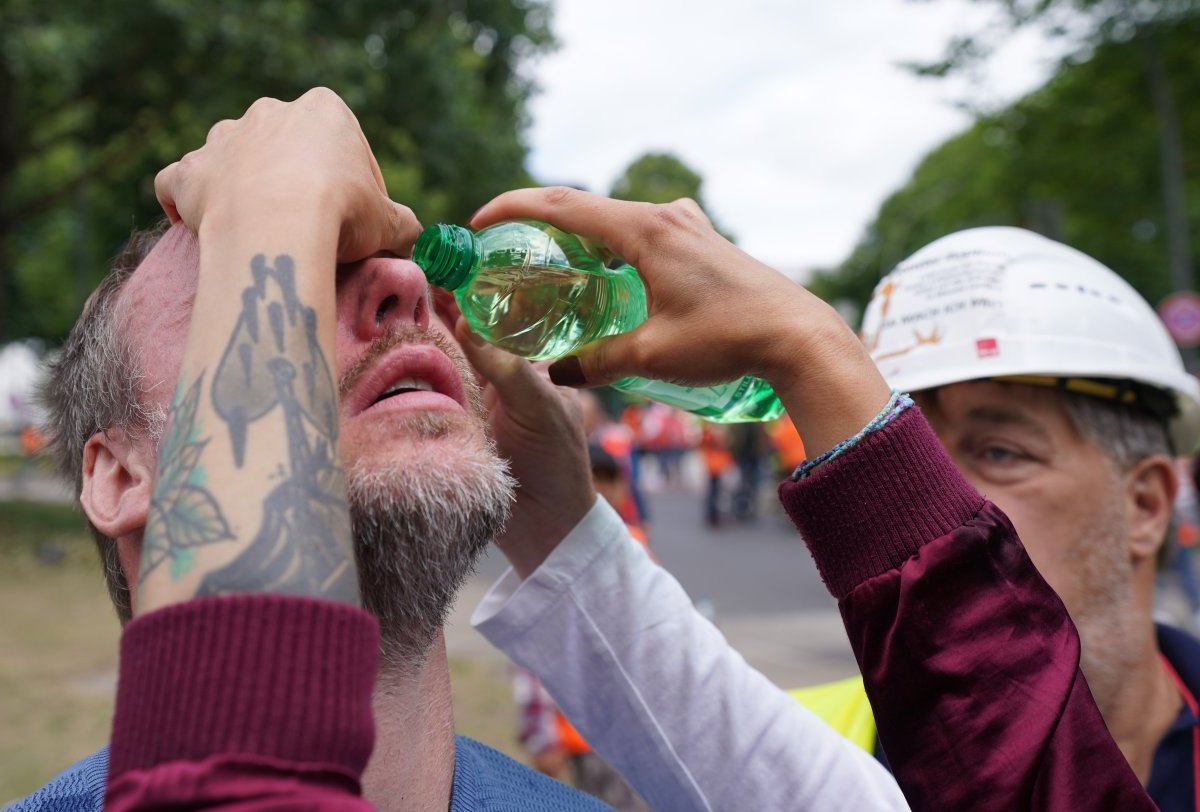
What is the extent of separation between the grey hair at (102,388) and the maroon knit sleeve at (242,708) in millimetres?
734

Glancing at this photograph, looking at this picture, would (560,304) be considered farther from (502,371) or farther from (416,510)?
(416,510)

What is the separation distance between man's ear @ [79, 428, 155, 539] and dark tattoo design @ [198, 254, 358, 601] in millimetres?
594

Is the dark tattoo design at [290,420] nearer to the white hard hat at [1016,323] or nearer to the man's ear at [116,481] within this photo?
the man's ear at [116,481]

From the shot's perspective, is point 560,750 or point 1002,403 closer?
point 1002,403

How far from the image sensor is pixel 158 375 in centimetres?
154

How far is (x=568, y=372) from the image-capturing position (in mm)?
1648

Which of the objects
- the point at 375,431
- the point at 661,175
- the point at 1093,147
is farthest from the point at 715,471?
the point at 661,175

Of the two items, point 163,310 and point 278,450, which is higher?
point 278,450

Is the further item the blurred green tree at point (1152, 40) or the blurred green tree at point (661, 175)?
the blurred green tree at point (661, 175)

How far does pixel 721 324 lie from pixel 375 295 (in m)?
0.52

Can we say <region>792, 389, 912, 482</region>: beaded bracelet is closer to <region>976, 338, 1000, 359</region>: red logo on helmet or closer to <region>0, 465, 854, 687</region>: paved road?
<region>976, 338, 1000, 359</region>: red logo on helmet

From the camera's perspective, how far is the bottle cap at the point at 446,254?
1.54 m

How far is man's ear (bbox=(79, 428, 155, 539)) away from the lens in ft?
4.92

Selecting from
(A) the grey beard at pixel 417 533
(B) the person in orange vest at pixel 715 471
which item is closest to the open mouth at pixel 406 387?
(A) the grey beard at pixel 417 533
